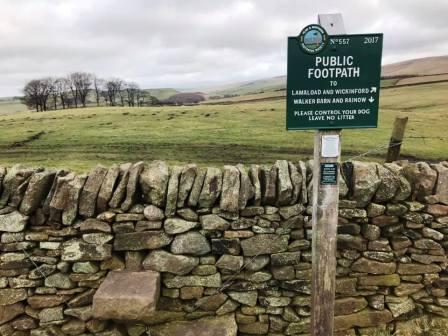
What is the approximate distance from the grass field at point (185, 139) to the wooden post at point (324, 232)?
40.7 ft

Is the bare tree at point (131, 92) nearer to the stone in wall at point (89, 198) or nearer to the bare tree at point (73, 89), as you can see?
the bare tree at point (73, 89)

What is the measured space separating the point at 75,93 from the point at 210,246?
2997 inches

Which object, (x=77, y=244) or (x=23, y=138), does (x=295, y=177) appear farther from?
(x=23, y=138)

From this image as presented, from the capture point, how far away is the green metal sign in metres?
3.53

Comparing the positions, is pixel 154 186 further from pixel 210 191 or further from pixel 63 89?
pixel 63 89

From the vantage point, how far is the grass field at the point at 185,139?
1856cm

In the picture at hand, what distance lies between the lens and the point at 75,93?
74500 mm

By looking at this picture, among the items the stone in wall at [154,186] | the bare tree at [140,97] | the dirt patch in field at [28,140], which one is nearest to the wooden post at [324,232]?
the stone in wall at [154,186]

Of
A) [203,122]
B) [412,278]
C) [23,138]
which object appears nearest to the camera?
[412,278]

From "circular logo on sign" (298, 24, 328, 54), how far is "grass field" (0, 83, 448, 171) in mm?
12974

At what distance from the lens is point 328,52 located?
354 centimetres

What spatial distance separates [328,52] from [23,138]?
91.9 ft

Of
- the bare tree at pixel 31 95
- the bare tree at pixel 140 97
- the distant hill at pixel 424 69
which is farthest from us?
the distant hill at pixel 424 69

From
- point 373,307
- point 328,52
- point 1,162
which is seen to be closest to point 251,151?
point 1,162
